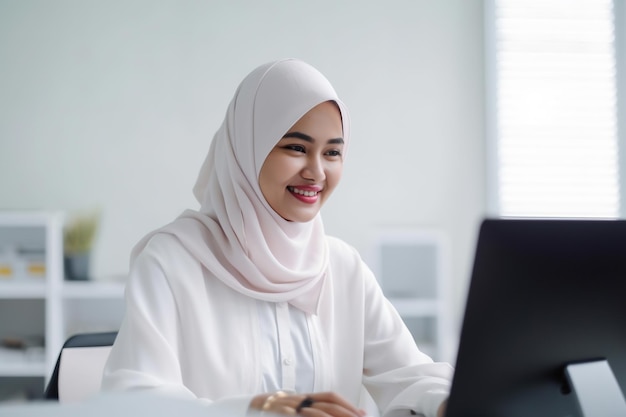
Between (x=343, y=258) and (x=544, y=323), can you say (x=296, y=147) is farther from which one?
(x=544, y=323)

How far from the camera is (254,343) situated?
140 centimetres

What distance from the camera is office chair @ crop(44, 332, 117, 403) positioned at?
149 centimetres

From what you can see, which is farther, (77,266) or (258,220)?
(77,266)

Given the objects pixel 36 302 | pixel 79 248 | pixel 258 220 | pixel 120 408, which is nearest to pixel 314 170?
pixel 258 220

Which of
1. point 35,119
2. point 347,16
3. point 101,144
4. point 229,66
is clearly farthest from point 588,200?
point 35,119

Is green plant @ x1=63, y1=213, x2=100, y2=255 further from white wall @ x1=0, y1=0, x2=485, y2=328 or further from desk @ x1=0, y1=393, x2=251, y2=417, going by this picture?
desk @ x1=0, y1=393, x2=251, y2=417

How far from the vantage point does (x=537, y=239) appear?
800mm

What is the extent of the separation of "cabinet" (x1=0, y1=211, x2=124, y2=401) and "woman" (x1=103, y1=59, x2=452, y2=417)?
1.87m

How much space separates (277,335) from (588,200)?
2.99 metres

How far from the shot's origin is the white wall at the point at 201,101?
361 cm

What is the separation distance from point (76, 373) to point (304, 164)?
69 cm

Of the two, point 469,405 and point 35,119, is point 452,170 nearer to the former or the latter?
point 35,119

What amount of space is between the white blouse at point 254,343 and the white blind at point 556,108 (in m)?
2.48

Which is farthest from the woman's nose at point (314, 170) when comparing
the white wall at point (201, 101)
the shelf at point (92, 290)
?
the white wall at point (201, 101)
